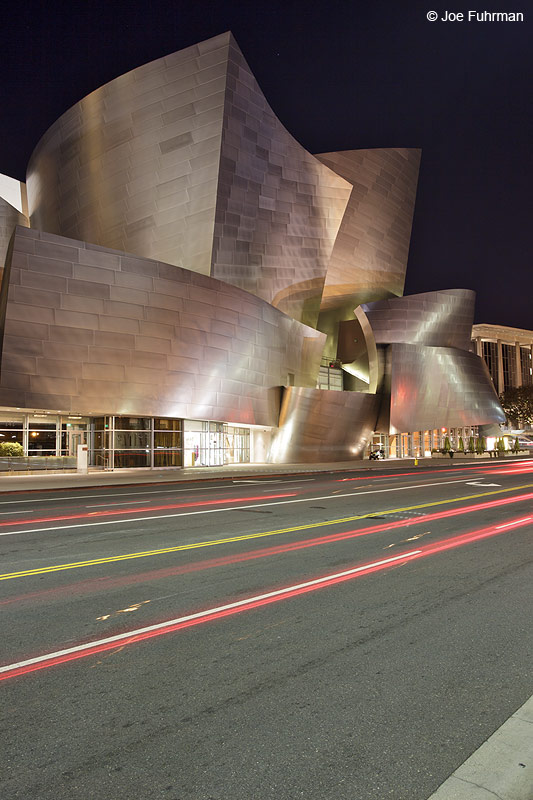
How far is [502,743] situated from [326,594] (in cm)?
320

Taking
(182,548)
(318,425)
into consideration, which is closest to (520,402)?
(318,425)

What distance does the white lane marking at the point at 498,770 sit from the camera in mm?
2719

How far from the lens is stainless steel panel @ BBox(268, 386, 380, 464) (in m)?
39.3

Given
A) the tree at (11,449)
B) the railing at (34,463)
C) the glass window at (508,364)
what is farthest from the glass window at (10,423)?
the glass window at (508,364)

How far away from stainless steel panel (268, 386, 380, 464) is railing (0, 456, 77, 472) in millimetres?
15076

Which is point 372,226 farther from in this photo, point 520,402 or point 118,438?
point 520,402

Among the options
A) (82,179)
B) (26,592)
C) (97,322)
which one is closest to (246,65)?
(82,179)

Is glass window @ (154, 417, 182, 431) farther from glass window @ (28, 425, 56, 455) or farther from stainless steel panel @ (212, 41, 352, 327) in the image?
stainless steel panel @ (212, 41, 352, 327)

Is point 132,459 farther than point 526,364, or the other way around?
point 526,364

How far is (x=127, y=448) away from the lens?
3262cm

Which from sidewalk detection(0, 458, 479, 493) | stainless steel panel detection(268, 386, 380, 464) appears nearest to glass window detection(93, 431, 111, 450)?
sidewalk detection(0, 458, 479, 493)

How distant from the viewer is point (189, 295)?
32.6 m

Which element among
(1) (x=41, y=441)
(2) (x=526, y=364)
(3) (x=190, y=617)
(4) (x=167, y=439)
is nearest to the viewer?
(3) (x=190, y=617)

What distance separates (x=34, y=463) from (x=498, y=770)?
29645mm
